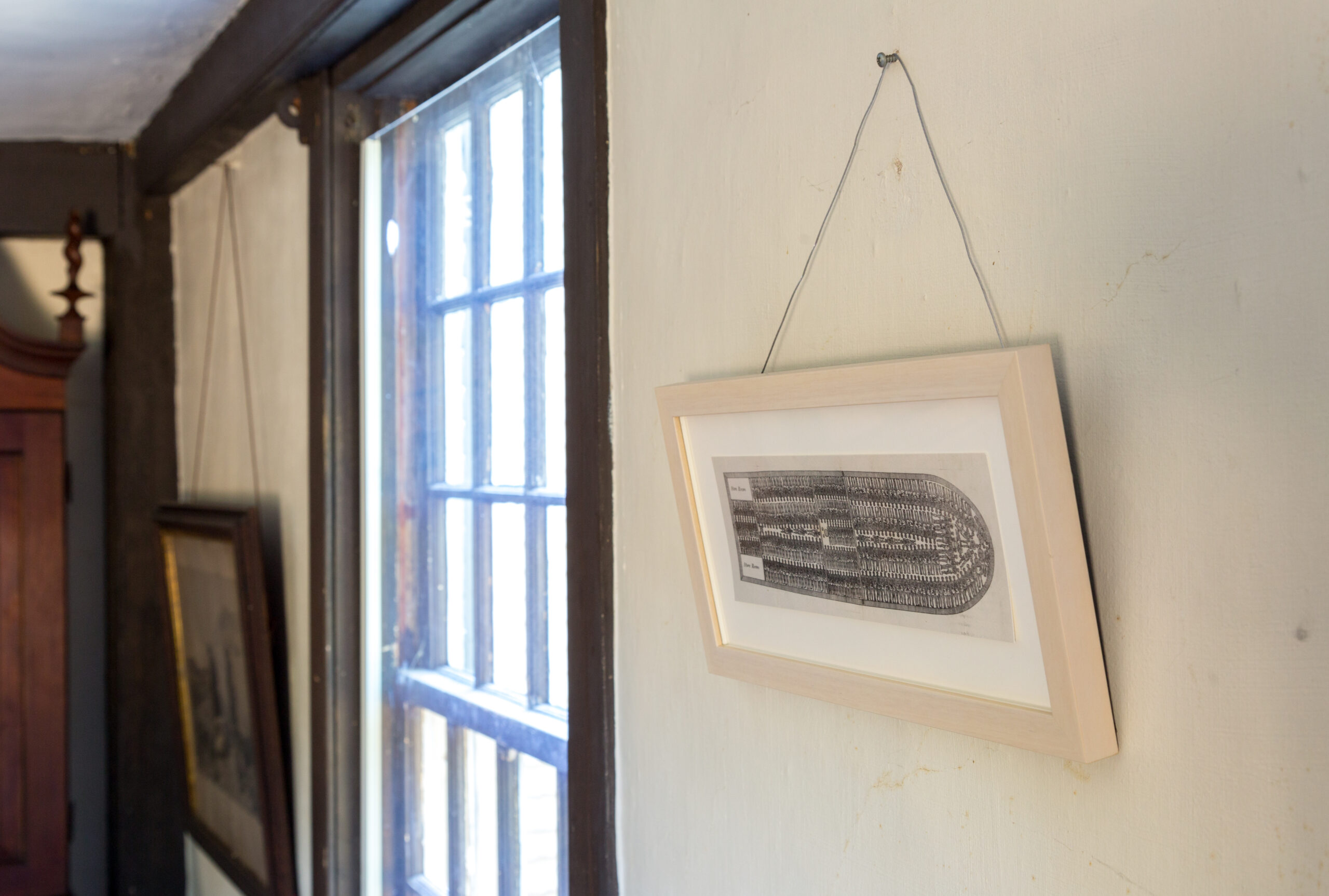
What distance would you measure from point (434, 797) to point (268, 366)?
0.96 metres

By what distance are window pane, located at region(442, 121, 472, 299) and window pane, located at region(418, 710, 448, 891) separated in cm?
70

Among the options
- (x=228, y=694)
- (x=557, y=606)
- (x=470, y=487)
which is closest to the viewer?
(x=557, y=606)

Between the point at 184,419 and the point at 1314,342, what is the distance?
2.62m

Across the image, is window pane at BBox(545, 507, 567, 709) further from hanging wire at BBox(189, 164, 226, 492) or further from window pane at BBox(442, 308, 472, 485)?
hanging wire at BBox(189, 164, 226, 492)

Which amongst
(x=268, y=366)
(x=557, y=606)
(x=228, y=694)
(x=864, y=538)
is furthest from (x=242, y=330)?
(x=864, y=538)

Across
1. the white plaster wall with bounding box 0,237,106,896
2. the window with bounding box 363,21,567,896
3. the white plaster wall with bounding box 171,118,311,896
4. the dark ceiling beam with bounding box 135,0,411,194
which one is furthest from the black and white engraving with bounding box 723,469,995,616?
the white plaster wall with bounding box 0,237,106,896

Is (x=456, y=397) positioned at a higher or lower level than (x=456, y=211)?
lower

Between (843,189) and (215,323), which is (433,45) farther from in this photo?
(215,323)

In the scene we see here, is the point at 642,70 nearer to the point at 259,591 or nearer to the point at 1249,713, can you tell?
the point at 1249,713

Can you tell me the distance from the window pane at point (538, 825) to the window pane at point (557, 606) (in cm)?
10

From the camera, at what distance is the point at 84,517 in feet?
8.74

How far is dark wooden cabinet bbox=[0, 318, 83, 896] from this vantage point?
2.30 metres

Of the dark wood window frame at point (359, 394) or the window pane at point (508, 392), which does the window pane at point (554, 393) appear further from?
the dark wood window frame at point (359, 394)

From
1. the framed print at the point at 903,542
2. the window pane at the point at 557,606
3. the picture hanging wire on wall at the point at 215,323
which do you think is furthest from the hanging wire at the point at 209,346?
the framed print at the point at 903,542
